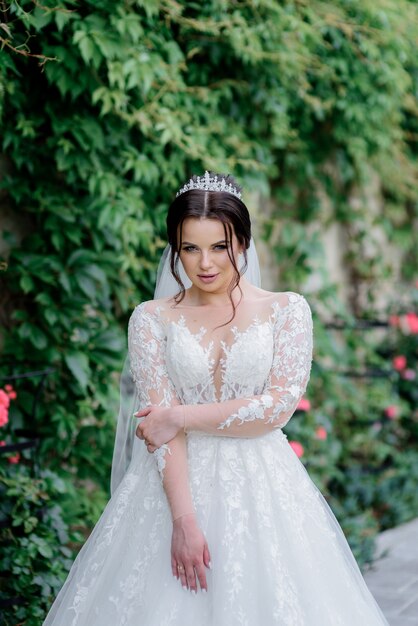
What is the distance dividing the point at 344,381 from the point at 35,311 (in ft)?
9.15

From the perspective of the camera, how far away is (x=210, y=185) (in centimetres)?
270

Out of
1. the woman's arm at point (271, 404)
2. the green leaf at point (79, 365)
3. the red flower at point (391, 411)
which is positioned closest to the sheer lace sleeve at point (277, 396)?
the woman's arm at point (271, 404)

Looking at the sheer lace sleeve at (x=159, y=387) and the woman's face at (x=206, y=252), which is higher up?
the woman's face at (x=206, y=252)

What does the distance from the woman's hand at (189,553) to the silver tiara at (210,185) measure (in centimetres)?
90

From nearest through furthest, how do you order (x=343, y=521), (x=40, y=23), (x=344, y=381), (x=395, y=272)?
1. (x=40, y=23)
2. (x=343, y=521)
3. (x=344, y=381)
4. (x=395, y=272)

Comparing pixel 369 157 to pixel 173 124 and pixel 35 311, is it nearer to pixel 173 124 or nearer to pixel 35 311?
pixel 173 124

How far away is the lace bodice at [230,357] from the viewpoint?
267 centimetres

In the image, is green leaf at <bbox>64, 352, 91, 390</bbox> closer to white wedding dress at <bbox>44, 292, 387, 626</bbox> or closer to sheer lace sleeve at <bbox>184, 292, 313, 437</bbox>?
white wedding dress at <bbox>44, 292, 387, 626</bbox>

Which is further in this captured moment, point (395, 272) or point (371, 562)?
point (395, 272)

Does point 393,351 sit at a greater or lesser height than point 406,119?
lesser

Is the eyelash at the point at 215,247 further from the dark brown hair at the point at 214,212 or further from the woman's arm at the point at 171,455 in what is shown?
the woman's arm at the point at 171,455

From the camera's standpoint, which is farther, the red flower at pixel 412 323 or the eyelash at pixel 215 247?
the red flower at pixel 412 323

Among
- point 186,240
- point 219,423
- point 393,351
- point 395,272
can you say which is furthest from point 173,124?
point 395,272

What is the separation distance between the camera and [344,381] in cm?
641
